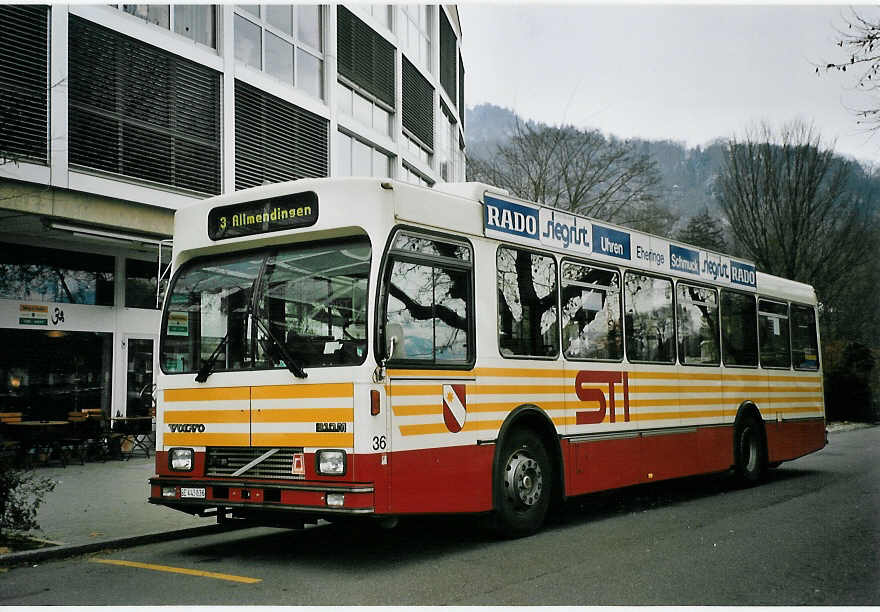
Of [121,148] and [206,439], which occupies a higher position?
[121,148]

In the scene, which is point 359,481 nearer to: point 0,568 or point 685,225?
point 0,568

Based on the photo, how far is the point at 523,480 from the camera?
9031 mm

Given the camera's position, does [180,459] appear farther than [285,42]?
No

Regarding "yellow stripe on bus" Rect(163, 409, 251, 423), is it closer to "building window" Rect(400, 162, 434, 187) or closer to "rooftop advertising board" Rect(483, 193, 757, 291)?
"rooftop advertising board" Rect(483, 193, 757, 291)

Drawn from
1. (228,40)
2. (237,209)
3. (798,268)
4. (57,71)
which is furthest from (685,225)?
(237,209)

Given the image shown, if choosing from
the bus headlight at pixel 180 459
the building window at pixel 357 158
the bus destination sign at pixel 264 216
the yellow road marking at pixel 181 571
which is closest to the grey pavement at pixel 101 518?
the yellow road marking at pixel 181 571

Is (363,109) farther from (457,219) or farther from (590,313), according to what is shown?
(457,219)

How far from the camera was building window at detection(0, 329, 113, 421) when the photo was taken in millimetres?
16938

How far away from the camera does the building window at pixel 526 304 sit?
29.9 ft

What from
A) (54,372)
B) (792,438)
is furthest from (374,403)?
(54,372)

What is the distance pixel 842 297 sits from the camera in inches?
1422

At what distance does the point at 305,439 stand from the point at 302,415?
0.20 m

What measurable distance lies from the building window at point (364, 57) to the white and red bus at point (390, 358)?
15122mm

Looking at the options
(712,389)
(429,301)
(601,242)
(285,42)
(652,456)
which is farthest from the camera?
(285,42)
